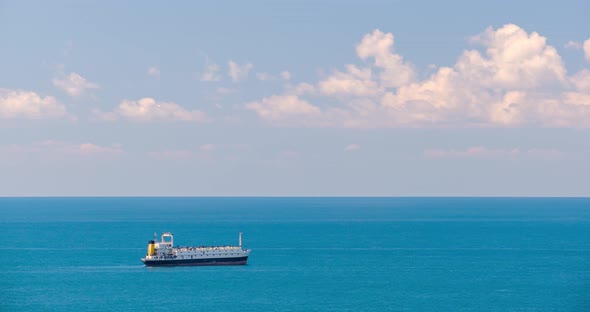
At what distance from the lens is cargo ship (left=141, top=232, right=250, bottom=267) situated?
14850 cm

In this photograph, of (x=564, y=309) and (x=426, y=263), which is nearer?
(x=564, y=309)

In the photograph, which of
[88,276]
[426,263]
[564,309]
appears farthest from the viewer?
[426,263]

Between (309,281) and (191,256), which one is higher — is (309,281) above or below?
below

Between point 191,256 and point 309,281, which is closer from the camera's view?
point 309,281

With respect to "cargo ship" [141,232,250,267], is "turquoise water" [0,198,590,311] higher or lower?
lower

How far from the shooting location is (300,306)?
110 meters

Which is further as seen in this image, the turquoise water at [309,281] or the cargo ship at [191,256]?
the cargo ship at [191,256]

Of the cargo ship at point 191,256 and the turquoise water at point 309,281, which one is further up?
the cargo ship at point 191,256

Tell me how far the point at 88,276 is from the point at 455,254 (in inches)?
3045

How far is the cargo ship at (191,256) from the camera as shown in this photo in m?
148

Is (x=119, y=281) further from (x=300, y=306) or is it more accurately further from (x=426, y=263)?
(x=426, y=263)

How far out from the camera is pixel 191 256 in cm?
15038

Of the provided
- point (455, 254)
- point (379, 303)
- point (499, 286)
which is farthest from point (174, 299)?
point (455, 254)

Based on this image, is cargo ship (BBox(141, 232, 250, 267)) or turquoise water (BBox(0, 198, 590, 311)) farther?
cargo ship (BBox(141, 232, 250, 267))
